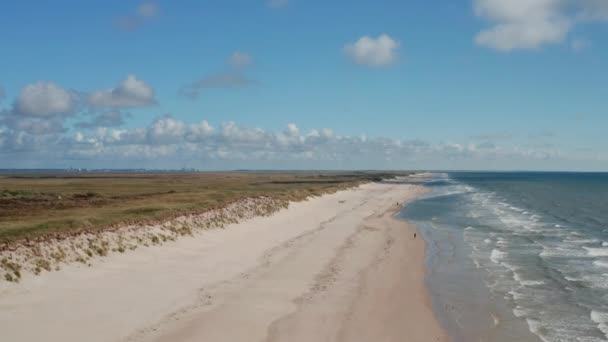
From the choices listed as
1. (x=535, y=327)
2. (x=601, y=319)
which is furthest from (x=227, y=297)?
(x=601, y=319)

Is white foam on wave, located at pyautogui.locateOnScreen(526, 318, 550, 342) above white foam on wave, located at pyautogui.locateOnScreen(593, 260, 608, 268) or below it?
below

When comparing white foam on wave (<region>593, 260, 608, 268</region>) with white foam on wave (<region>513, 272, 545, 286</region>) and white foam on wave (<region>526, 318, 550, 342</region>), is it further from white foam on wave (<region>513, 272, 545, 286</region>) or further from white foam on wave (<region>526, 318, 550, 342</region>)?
white foam on wave (<region>526, 318, 550, 342</region>)

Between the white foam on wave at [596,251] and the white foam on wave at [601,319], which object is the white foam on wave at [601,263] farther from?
the white foam on wave at [601,319]

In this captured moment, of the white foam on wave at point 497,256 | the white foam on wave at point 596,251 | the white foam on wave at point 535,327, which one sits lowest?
the white foam on wave at point 535,327

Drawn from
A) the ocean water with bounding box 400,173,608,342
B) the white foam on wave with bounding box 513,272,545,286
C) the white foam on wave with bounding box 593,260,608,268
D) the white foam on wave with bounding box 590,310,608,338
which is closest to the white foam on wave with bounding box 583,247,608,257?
the ocean water with bounding box 400,173,608,342

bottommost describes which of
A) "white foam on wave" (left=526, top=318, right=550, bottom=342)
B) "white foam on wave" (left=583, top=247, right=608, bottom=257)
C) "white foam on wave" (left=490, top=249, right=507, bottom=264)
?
"white foam on wave" (left=526, top=318, right=550, bottom=342)

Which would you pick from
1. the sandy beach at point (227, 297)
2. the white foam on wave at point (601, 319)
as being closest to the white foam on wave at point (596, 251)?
the sandy beach at point (227, 297)
